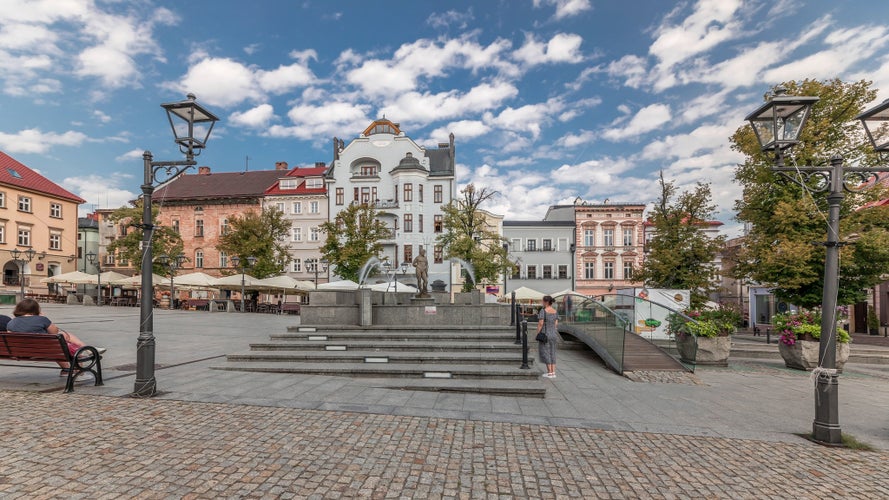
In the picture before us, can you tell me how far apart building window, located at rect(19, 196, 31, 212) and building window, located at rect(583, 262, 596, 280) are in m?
56.9

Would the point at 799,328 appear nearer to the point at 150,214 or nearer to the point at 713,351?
the point at 713,351

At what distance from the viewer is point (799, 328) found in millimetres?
12664

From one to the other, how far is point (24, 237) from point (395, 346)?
51.5 meters

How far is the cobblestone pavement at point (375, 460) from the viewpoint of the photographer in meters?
4.07

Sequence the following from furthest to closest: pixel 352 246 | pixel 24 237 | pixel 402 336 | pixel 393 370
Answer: pixel 24 237 → pixel 352 246 → pixel 402 336 → pixel 393 370

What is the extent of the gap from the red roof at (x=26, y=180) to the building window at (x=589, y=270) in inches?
2244

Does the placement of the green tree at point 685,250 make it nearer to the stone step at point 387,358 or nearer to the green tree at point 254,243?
the stone step at point 387,358

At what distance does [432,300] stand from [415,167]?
26131 millimetres

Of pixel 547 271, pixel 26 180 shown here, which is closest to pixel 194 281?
pixel 26 180

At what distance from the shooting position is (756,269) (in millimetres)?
18844

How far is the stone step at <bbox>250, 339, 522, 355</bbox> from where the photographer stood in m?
10.6

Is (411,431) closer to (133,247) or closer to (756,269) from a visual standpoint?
(756,269)

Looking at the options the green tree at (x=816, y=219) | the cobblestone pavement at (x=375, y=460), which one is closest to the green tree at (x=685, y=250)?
the green tree at (x=816, y=219)

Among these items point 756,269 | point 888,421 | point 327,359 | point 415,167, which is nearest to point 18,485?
point 327,359
